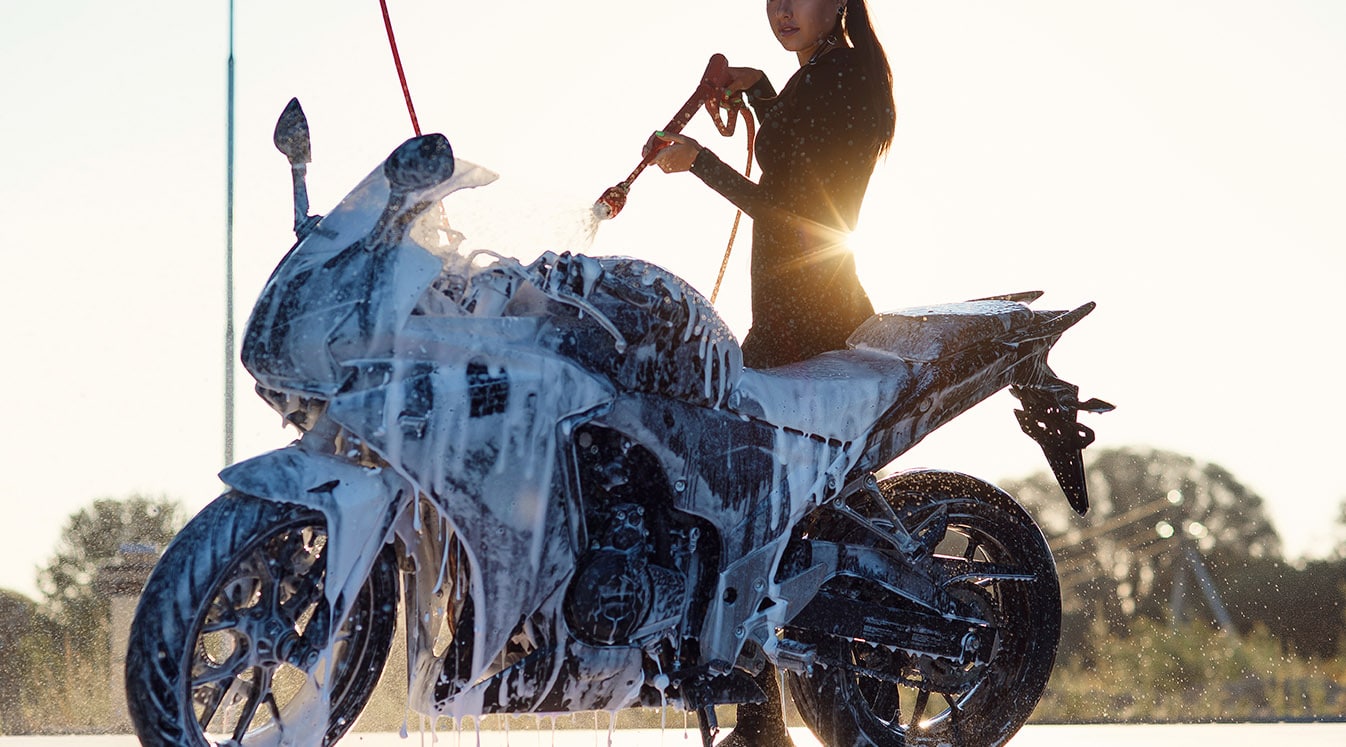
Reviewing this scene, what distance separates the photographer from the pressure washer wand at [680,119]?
2951 millimetres

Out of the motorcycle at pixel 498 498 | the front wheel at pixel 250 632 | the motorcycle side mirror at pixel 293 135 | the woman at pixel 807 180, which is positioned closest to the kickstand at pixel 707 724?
the motorcycle at pixel 498 498

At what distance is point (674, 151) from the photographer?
3.06 meters

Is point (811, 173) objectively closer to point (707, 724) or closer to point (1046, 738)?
point (707, 724)

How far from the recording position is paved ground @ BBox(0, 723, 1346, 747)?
15.3ft

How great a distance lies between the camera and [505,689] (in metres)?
2.47

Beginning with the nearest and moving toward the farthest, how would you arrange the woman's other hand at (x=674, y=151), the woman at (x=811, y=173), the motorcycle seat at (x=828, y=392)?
1. the motorcycle seat at (x=828, y=392)
2. the woman's other hand at (x=674, y=151)
3. the woman at (x=811, y=173)

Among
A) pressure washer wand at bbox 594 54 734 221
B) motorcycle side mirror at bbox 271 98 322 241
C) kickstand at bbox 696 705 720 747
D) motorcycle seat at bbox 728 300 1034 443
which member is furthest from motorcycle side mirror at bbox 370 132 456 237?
kickstand at bbox 696 705 720 747

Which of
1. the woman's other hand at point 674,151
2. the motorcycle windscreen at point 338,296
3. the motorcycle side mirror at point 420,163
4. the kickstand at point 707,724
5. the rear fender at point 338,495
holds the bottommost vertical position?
the kickstand at point 707,724

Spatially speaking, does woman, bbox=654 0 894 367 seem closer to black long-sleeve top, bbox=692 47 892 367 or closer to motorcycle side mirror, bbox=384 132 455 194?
black long-sleeve top, bbox=692 47 892 367

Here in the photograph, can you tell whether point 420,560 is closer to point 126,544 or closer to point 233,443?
point 233,443

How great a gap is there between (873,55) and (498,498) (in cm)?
156

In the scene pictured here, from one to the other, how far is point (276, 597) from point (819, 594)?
124cm

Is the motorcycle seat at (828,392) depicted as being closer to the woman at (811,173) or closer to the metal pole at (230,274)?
the woman at (811,173)

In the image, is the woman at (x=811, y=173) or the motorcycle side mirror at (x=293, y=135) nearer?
the motorcycle side mirror at (x=293, y=135)
